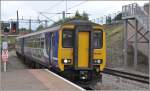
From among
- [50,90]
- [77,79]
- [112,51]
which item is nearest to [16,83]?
[50,90]

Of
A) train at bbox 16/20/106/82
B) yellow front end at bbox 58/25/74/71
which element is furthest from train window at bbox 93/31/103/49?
yellow front end at bbox 58/25/74/71

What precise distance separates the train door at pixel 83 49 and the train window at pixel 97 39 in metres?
0.40

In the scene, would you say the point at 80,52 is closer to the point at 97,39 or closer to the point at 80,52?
the point at 80,52

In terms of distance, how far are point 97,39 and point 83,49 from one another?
946 millimetres

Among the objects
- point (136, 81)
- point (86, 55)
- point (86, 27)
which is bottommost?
point (136, 81)

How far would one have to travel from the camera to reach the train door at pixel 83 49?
19.8 m

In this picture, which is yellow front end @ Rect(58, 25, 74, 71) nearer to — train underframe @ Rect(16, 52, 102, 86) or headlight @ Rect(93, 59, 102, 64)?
train underframe @ Rect(16, 52, 102, 86)

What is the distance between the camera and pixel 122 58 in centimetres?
4153

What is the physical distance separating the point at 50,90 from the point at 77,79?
5.87 meters

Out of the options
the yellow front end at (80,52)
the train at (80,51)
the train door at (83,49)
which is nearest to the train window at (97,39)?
the train at (80,51)

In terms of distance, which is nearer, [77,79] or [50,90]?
[50,90]

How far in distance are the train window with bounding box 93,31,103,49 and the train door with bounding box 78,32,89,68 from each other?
40 centimetres

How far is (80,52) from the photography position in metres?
19.8

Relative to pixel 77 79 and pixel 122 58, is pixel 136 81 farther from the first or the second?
pixel 122 58
